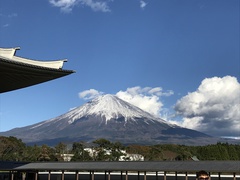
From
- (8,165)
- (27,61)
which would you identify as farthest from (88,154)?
(27,61)

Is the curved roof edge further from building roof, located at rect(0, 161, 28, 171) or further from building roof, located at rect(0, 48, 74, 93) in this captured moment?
building roof, located at rect(0, 161, 28, 171)

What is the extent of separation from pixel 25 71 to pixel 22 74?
33.4 inches

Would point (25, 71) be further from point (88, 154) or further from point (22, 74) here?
point (88, 154)

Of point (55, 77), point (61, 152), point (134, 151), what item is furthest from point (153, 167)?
point (134, 151)

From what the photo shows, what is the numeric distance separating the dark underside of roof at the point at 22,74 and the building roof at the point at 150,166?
9.64 m

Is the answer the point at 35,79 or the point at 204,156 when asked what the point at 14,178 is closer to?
the point at 35,79

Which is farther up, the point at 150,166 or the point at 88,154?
the point at 88,154

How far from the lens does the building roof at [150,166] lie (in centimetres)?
2625

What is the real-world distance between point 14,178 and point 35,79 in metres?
16.5

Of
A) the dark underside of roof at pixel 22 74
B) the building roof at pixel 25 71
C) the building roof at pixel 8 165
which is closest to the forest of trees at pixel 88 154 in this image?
the building roof at pixel 8 165

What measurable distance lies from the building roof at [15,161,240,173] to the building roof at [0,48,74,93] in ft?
32.2

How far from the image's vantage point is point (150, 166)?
1148 inches

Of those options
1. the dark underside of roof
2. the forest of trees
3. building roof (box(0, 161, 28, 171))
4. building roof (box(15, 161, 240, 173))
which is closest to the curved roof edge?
the dark underside of roof

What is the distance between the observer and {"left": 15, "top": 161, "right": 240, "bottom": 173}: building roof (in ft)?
86.1
